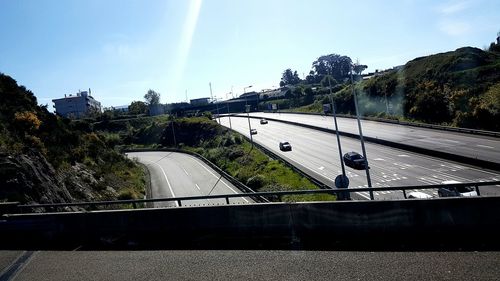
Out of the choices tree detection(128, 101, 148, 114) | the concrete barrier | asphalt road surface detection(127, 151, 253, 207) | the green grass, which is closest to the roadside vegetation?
the green grass

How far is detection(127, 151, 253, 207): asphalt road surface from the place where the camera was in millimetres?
37250

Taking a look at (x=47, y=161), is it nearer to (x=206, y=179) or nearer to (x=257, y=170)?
(x=206, y=179)

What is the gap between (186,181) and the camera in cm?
4956

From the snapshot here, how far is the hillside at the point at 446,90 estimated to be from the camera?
52328 mm

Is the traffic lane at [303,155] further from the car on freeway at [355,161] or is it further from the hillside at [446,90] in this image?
the hillside at [446,90]

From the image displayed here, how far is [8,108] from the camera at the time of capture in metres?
33.9

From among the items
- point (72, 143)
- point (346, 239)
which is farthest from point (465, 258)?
point (72, 143)

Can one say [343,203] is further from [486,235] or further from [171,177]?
[171,177]

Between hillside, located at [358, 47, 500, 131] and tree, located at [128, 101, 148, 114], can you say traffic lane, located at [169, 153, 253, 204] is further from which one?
tree, located at [128, 101, 148, 114]

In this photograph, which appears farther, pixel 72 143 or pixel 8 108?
pixel 72 143

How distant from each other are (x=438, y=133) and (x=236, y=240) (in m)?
48.6

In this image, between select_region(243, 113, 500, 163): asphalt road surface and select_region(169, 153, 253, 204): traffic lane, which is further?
select_region(169, 153, 253, 204): traffic lane

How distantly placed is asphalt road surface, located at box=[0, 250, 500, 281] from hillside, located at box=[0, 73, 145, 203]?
36.6ft

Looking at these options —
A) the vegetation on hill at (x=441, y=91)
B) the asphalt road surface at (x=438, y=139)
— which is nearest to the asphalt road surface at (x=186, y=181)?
the vegetation on hill at (x=441, y=91)
